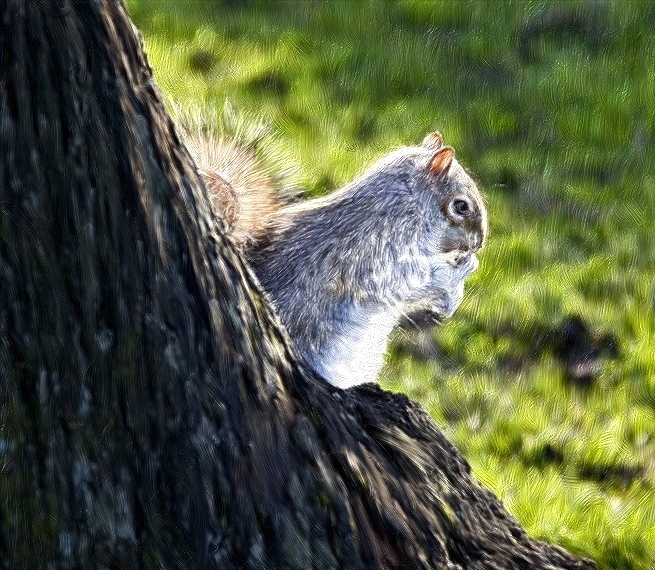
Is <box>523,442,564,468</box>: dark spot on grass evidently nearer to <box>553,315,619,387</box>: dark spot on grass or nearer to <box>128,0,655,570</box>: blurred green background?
<box>128,0,655,570</box>: blurred green background

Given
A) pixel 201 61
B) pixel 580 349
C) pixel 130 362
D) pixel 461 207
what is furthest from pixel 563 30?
pixel 130 362

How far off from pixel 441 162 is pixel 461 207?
17 centimetres

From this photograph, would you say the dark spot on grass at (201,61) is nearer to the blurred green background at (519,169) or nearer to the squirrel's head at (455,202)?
the blurred green background at (519,169)

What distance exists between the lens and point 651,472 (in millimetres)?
3533

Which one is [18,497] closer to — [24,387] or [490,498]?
[24,387]

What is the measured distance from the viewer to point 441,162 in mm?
3221

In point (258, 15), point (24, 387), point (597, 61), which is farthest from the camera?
point (258, 15)

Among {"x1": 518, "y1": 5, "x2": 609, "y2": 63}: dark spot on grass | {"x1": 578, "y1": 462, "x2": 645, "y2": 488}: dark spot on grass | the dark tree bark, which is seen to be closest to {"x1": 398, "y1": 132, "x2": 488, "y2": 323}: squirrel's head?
{"x1": 578, "y1": 462, "x2": 645, "y2": 488}: dark spot on grass

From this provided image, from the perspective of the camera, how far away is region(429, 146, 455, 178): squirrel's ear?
10.5ft

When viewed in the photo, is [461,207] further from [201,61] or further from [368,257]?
[201,61]

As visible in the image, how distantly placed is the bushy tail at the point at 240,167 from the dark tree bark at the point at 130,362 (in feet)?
2.50

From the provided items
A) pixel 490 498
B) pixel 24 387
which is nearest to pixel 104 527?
pixel 24 387

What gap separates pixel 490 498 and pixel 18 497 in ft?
3.77

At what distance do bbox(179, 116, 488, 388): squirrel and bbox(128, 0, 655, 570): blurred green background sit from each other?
0.26 m
